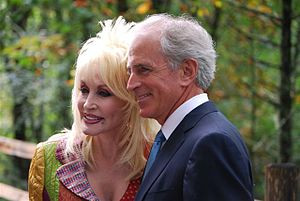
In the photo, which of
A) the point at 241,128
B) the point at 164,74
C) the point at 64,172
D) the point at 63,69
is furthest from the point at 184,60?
the point at 241,128

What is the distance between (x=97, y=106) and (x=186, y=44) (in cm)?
75

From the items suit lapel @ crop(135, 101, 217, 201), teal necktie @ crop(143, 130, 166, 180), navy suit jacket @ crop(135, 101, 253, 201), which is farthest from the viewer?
teal necktie @ crop(143, 130, 166, 180)

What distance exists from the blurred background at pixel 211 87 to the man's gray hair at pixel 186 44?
3.57m

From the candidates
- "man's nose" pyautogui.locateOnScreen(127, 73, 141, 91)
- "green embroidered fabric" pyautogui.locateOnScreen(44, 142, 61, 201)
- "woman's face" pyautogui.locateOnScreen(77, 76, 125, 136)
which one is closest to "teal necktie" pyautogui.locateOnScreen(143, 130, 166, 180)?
"man's nose" pyautogui.locateOnScreen(127, 73, 141, 91)

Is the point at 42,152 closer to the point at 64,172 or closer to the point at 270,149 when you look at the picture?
the point at 64,172

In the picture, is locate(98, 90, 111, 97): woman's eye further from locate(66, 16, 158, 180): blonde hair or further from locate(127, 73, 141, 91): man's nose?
locate(127, 73, 141, 91): man's nose

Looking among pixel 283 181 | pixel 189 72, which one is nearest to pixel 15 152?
pixel 283 181

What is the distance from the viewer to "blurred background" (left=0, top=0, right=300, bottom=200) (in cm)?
643

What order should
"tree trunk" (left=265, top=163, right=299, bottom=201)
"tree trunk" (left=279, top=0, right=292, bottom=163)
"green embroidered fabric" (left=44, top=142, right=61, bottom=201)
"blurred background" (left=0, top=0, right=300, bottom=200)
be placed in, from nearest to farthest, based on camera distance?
1. "green embroidered fabric" (left=44, top=142, right=61, bottom=201)
2. "tree trunk" (left=265, top=163, right=299, bottom=201)
3. "tree trunk" (left=279, top=0, right=292, bottom=163)
4. "blurred background" (left=0, top=0, right=300, bottom=200)

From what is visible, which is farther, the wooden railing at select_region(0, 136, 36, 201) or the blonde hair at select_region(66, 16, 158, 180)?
the wooden railing at select_region(0, 136, 36, 201)

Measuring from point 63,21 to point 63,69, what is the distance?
0.62 metres

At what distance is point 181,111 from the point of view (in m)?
2.14

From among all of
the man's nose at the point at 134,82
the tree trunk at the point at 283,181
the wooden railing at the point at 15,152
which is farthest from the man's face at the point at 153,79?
the wooden railing at the point at 15,152

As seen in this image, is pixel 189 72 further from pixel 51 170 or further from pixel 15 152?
pixel 15 152
